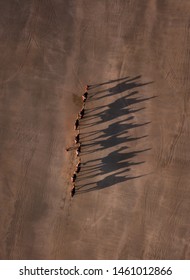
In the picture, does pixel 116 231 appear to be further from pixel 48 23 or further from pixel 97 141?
pixel 48 23

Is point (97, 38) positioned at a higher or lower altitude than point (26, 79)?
higher

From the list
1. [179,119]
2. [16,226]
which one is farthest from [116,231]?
[179,119]

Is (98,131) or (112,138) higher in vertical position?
(98,131)

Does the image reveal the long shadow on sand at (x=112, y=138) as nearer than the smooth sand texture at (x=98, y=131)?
No
